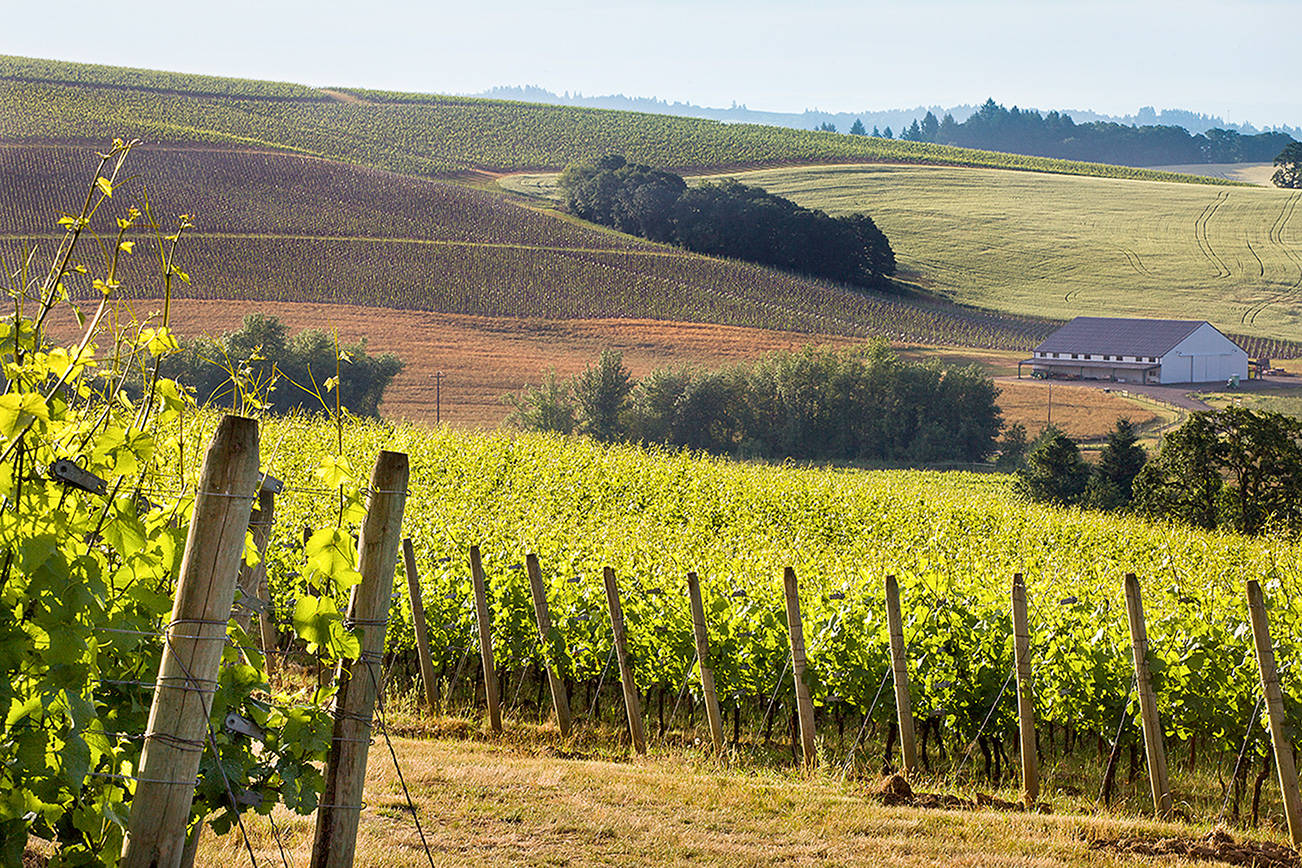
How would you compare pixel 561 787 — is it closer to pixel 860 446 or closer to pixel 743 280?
pixel 860 446

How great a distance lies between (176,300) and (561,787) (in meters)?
47.7

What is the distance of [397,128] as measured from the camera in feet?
321

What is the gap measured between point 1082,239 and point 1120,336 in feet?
74.2

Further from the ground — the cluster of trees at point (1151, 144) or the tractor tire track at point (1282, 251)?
the cluster of trees at point (1151, 144)

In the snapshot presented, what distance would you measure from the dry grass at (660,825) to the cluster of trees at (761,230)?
6308 cm

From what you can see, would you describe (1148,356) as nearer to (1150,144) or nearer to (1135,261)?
(1135,261)

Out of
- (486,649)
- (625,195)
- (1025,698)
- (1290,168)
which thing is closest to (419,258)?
(625,195)

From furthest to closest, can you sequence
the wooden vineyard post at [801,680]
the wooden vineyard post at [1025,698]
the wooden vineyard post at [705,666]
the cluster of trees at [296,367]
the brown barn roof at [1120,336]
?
the brown barn roof at [1120,336], the cluster of trees at [296,367], the wooden vineyard post at [705,666], the wooden vineyard post at [801,680], the wooden vineyard post at [1025,698]

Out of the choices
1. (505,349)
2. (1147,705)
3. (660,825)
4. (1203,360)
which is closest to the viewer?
(660,825)

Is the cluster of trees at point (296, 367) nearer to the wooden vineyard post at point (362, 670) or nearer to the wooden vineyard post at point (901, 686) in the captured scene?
the wooden vineyard post at point (901, 686)

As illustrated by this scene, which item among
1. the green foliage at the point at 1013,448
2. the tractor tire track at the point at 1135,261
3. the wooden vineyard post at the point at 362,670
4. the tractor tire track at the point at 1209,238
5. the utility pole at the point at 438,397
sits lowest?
the utility pole at the point at 438,397

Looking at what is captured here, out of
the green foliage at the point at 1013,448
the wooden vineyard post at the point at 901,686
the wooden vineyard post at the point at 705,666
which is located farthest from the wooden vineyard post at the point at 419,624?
the green foliage at the point at 1013,448

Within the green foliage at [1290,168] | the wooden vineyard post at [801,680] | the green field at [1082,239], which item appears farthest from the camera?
the green foliage at [1290,168]

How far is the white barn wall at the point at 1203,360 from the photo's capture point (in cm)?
5491
